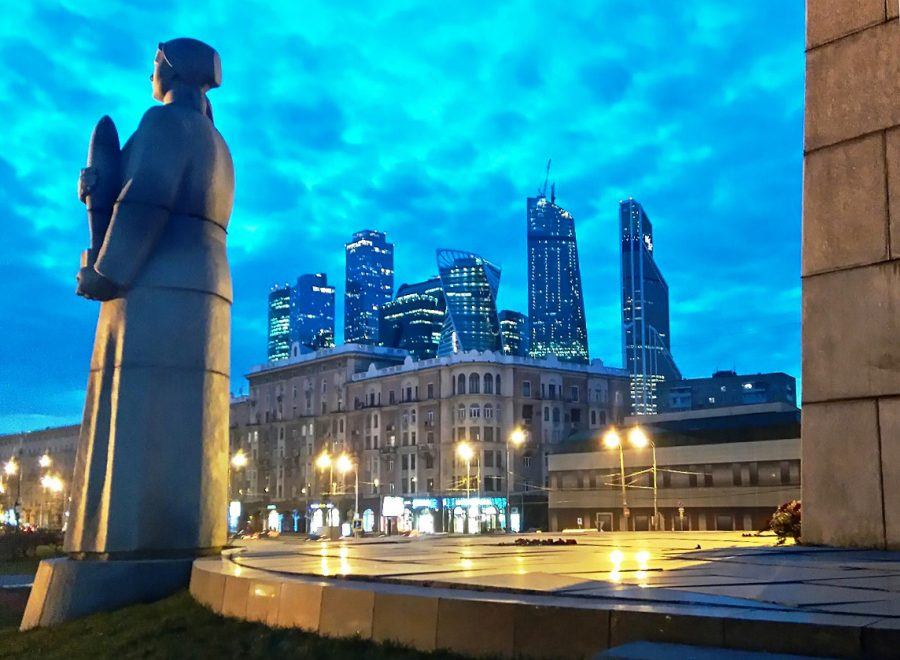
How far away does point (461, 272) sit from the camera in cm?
12588

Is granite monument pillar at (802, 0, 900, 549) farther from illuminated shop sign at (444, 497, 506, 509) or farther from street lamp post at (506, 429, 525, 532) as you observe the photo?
illuminated shop sign at (444, 497, 506, 509)

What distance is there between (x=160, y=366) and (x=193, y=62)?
5.86 metres

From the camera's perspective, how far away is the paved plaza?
20.7 ft

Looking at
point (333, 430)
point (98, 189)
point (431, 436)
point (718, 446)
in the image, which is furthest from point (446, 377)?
point (98, 189)

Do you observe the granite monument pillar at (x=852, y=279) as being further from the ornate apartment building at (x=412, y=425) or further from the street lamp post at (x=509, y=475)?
the street lamp post at (x=509, y=475)

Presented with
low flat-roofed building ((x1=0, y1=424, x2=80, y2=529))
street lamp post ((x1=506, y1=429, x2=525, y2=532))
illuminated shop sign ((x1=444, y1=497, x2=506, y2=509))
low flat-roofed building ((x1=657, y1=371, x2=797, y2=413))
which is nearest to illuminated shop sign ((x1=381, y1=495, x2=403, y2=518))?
illuminated shop sign ((x1=444, y1=497, x2=506, y2=509))

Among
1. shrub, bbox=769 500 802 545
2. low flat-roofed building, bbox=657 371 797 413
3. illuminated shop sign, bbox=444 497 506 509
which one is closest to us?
shrub, bbox=769 500 802 545

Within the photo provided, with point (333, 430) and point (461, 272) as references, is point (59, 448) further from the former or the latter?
point (461, 272)

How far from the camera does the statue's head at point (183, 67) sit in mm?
16469

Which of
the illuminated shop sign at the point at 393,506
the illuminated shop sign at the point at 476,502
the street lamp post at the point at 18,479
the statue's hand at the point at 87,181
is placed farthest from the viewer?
the illuminated shop sign at the point at 476,502

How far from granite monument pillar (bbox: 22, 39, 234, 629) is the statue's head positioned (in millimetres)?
345

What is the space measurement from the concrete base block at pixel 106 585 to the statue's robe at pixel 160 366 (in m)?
0.50

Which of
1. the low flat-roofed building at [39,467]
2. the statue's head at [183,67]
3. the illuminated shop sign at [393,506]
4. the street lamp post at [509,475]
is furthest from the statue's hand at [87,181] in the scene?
the low flat-roofed building at [39,467]

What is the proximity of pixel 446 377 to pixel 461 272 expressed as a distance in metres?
40.6
